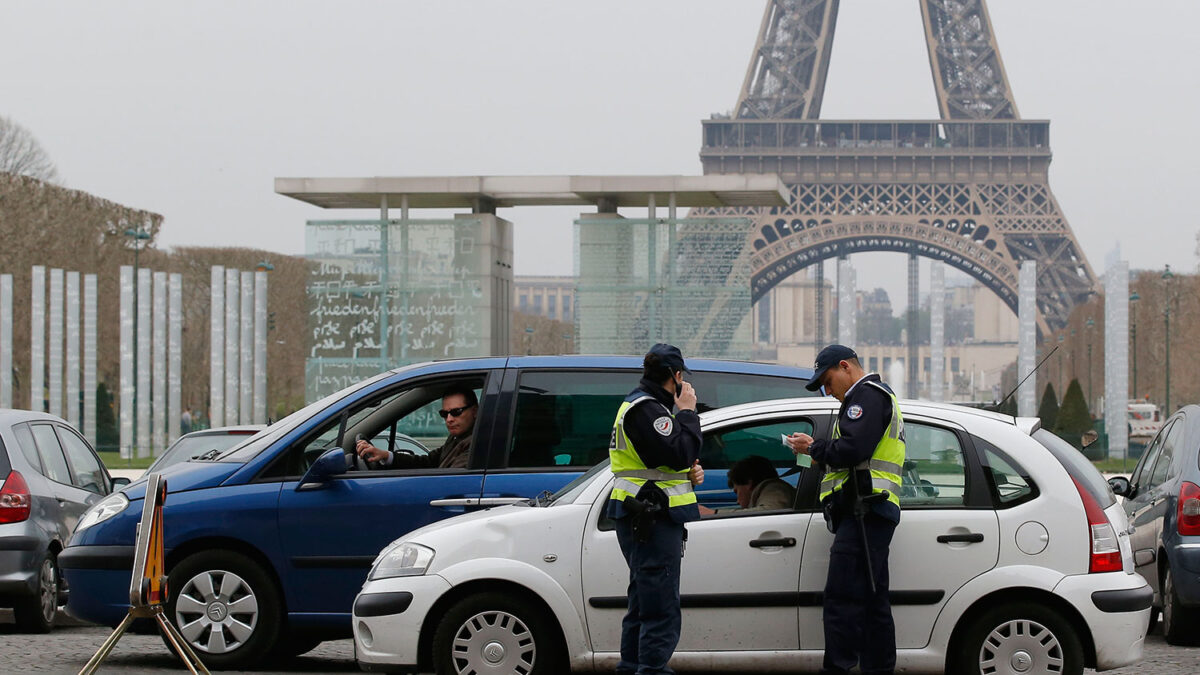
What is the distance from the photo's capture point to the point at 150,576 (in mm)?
6418

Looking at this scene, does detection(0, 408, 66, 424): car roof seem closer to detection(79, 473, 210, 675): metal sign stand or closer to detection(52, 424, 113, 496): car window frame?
detection(52, 424, 113, 496): car window frame

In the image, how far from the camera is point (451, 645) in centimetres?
655

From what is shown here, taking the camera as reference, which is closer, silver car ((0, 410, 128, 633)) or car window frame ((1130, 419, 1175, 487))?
silver car ((0, 410, 128, 633))

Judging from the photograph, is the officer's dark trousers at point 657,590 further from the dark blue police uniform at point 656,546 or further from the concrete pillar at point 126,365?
the concrete pillar at point 126,365

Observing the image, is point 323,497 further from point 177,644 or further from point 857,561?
point 857,561

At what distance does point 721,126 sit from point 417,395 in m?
80.0

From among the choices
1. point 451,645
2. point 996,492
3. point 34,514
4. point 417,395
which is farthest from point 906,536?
point 34,514

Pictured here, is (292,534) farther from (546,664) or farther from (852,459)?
(852,459)

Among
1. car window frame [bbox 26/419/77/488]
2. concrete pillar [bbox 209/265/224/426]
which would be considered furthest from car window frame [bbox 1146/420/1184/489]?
concrete pillar [bbox 209/265/224/426]

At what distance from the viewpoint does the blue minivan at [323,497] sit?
7.61m

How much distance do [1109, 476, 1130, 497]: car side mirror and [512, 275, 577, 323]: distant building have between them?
477 feet

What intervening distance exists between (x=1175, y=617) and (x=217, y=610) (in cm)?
502

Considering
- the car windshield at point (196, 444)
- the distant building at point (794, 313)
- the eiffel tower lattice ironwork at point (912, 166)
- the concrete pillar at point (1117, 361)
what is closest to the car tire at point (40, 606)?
the car windshield at point (196, 444)

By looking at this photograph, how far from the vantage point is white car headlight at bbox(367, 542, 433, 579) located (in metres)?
6.61
